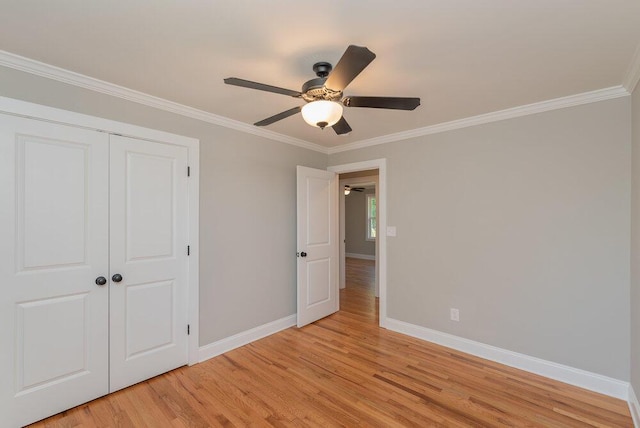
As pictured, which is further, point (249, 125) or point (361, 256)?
point (361, 256)

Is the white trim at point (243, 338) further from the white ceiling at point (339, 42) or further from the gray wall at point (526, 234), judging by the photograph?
the white ceiling at point (339, 42)

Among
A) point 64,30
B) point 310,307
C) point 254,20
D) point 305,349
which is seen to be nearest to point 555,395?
point 305,349

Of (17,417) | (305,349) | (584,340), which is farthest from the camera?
(305,349)

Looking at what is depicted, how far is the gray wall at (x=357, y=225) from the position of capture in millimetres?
9484

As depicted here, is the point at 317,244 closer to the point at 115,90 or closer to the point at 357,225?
the point at 115,90

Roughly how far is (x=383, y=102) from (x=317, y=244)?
240 cm

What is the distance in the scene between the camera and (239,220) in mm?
3189

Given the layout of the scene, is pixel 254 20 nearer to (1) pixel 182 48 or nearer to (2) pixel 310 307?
(1) pixel 182 48

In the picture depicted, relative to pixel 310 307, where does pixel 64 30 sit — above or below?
above

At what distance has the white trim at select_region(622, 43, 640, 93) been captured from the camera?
6.06 feet

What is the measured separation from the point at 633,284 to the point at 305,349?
2.80m

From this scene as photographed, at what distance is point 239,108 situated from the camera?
2.76 meters

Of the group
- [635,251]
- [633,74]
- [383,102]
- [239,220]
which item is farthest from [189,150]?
[635,251]

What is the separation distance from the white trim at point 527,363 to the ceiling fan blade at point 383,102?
253 cm
